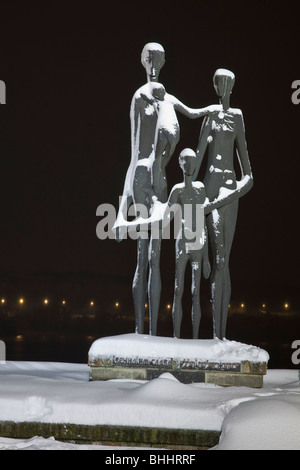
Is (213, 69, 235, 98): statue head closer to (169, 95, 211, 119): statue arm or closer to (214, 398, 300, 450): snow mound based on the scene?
(169, 95, 211, 119): statue arm

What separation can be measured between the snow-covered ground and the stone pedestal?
68 centimetres

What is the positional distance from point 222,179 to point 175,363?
2356 mm

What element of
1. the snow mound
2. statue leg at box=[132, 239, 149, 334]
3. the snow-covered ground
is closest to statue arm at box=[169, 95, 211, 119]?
statue leg at box=[132, 239, 149, 334]

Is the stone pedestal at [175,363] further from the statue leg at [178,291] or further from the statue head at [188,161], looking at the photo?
the statue head at [188,161]

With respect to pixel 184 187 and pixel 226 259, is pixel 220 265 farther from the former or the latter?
pixel 184 187

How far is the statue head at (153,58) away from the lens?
7512 millimetres

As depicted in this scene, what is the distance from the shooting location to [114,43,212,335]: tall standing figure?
7426 mm

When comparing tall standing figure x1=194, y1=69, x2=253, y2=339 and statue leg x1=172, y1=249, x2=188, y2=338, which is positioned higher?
tall standing figure x1=194, y1=69, x2=253, y2=339

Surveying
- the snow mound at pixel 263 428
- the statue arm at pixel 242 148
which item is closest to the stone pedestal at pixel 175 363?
the snow mound at pixel 263 428

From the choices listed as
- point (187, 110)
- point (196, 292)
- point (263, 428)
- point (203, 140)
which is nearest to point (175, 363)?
point (196, 292)

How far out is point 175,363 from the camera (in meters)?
6.58

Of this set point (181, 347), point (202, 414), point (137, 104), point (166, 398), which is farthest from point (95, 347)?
point (137, 104)
